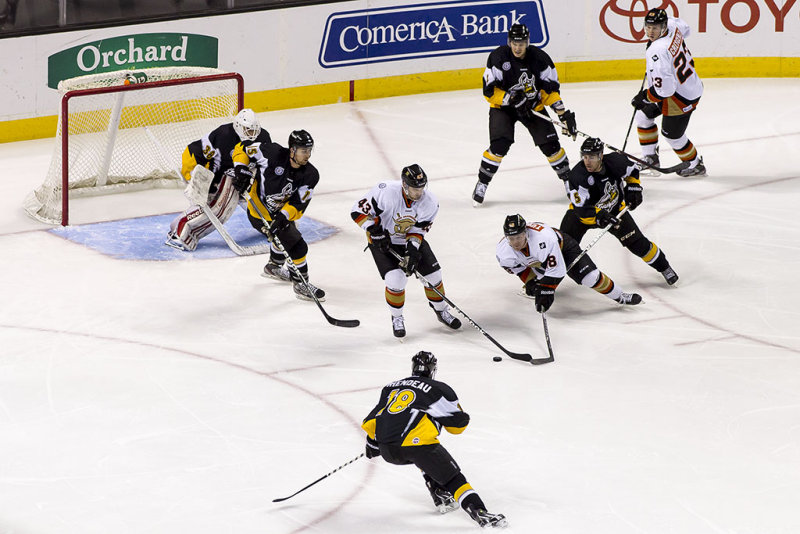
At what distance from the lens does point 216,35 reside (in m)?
10.1

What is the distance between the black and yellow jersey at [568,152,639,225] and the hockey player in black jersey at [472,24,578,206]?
57.5 inches

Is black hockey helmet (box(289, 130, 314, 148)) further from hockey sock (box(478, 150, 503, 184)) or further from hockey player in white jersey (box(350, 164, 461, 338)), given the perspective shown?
hockey sock (box(478, 150, 503, 184))

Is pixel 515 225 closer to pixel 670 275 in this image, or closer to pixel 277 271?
pixel 670 275

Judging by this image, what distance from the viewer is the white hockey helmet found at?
24.0ft

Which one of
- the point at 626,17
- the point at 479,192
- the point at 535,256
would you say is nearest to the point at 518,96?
the point at 479,192

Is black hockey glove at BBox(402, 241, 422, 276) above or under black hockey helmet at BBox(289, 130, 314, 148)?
under

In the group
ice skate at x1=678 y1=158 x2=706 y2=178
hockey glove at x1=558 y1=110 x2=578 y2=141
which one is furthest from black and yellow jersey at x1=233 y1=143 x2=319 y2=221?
ice skate at x1=678 y1=158 x2=706 y2=178

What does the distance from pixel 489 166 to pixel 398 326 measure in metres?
2.20

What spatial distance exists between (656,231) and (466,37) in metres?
3.59

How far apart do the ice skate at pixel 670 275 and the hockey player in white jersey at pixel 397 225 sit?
1452mm

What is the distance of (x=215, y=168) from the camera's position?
7555mm

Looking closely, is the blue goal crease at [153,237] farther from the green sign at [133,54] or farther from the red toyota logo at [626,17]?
the red toyota logo at [626,17]

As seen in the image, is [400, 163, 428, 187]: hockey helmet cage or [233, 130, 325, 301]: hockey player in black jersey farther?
[233, 130, 325, 301]: hockey player in black jersey

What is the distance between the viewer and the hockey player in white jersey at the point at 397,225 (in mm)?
6332
